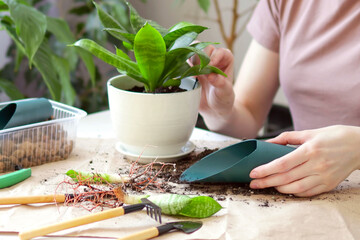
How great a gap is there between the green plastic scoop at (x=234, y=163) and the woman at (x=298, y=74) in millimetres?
61

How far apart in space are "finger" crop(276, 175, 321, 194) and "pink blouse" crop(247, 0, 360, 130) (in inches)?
17.2

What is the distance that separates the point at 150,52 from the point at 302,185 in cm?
36

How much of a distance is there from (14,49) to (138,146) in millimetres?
1308

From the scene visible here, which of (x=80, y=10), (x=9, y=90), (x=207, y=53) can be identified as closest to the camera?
(x=207, y=53)

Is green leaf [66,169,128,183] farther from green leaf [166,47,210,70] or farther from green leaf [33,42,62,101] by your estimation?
green leaf [33,42,62,101]

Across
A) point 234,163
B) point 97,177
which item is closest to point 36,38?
point 97,177

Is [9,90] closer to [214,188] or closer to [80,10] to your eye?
[214,188]

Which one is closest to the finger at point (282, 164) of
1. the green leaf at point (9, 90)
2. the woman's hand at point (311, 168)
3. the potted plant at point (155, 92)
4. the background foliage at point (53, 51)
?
the woman's hand at point (311, 168)

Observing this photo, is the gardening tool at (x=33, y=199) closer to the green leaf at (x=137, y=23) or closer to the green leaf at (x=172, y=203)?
the green leaf at (x=172, y=203)

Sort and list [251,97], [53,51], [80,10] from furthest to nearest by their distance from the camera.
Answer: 1. [80,10]
2. [53,51]
3. [251,97]

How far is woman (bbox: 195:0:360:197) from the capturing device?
1064 mm

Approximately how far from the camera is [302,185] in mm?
762

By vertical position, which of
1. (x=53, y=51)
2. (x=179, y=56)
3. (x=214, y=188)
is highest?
(x=179, y=56)

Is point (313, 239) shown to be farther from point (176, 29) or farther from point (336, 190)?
point (176, 29)
